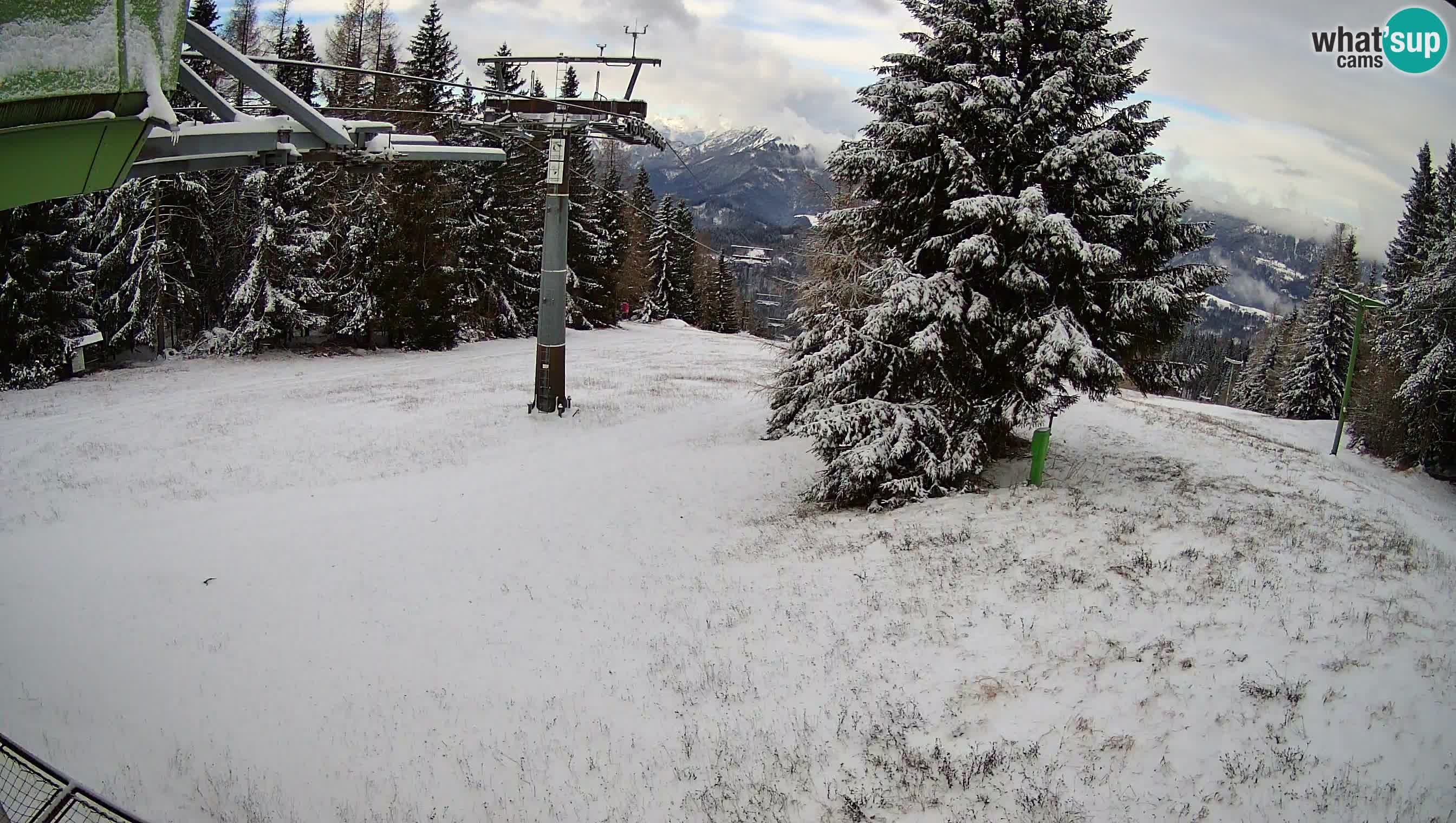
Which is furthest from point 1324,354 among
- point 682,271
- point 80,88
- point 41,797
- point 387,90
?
→ point 41,797

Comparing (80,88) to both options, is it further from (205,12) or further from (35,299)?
(205,12)

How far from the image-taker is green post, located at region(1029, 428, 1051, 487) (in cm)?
1276

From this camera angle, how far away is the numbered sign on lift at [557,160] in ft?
65.5

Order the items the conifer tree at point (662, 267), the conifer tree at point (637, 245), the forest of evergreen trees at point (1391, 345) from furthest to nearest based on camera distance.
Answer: the conifer tree at point (662, 267) → the conifer tree at point (637, 245) → the forest of evergreen trees at point (1391, 345)

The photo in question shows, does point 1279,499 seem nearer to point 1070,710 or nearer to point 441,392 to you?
point 1070,710

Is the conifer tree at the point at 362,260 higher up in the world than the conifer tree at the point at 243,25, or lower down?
lower down

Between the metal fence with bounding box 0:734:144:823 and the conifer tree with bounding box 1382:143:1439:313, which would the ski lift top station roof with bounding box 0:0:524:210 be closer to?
the metal fence with bounding box 0:734:144:823

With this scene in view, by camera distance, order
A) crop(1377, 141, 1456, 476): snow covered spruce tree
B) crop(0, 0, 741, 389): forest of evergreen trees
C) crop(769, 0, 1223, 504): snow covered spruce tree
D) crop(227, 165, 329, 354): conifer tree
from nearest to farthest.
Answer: crop(769, 0, 1223, 504): snow covered spruce tree < crop(1377, 141, 1456, 476): snow covered spruce tree < crop(0, 0, 741, 389): forest of evergreen trees < crop(227, 165, 329, 354): conifer tree

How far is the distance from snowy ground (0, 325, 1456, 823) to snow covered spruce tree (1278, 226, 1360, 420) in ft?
118

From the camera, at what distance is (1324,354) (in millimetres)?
44375

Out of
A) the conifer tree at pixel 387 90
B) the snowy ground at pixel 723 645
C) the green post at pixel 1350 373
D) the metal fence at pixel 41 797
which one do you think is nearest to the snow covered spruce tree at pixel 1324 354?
the green post at pixel 1350 373

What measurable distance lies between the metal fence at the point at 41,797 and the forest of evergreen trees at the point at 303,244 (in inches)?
564

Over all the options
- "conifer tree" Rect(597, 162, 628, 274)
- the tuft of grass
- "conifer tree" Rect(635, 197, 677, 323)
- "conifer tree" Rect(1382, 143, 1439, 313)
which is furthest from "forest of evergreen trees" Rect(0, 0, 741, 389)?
"conifer tree" Rect(1382, 143, 1439, 313)

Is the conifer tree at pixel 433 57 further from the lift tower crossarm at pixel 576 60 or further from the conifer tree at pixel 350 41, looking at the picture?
the lift tower crossarm at pixel 576 60
